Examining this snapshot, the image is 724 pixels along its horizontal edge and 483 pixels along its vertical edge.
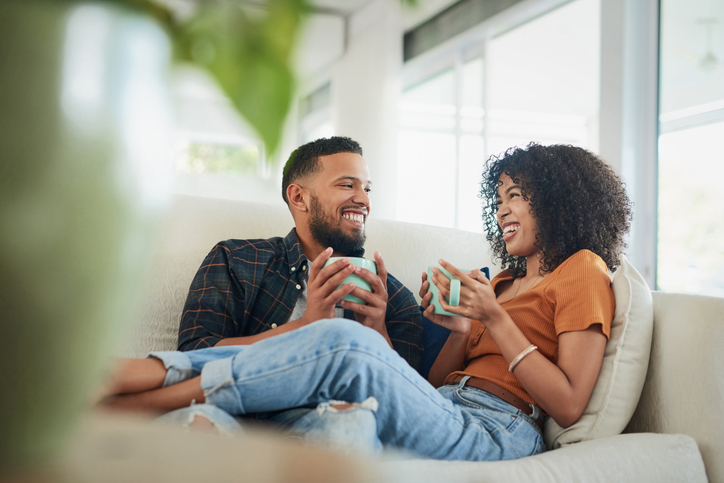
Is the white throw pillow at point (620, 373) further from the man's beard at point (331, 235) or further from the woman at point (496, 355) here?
the man's beard at point (331, 235)

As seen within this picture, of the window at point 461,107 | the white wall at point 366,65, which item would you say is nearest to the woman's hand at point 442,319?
the white wall at point 366,65

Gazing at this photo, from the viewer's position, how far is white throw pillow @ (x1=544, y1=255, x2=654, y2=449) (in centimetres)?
109

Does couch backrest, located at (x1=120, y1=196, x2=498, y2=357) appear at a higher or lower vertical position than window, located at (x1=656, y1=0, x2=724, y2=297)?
lower

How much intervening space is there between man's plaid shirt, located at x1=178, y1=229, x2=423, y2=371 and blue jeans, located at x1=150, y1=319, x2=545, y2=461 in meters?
0.32

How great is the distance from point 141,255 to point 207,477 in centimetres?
6

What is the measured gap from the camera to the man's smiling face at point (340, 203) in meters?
1.63

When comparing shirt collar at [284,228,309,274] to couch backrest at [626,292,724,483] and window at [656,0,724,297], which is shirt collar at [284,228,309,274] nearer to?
couch backrest at [626,292,724,483]

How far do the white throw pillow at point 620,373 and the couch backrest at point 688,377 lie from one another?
0.12 ft

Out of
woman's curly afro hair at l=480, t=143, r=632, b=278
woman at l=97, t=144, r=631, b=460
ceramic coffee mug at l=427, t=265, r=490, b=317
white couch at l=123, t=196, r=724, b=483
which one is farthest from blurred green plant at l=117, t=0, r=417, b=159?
woman's curly afro hair at l=480, t=143, r=632, b=278

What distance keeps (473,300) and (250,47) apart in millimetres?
1077

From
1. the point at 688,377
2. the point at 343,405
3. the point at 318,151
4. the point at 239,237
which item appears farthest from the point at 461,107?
the point at 343,405

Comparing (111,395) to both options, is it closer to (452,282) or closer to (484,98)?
(452,282)

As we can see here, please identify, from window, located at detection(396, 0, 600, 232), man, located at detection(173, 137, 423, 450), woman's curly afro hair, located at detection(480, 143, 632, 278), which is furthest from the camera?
window, located at detection(396, 0, 600, 232)

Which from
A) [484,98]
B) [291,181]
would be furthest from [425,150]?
[291,181]
